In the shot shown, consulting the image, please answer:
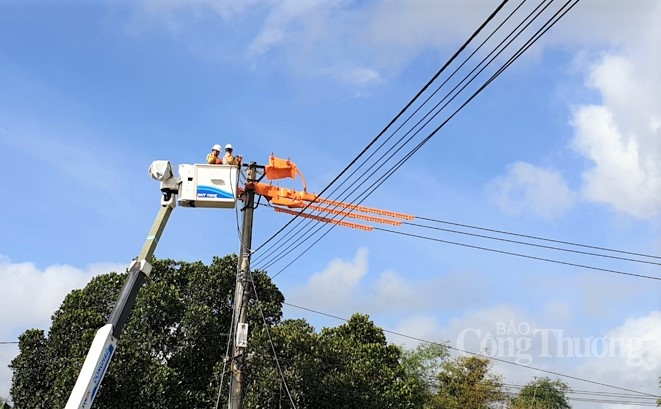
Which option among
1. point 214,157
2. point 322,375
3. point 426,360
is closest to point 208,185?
point 214,157

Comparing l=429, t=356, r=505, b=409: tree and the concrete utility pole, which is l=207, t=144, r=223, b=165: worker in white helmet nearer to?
the concrete utility pole

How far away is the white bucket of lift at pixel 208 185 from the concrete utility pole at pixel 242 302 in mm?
2948

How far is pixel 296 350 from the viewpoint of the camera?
20422 millimetres

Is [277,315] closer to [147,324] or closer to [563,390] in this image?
[147,324]

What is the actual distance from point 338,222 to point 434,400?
91.8ft

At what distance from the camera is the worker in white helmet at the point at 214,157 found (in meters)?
11.2

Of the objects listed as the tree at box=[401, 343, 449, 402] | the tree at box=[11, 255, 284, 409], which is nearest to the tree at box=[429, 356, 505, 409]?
the tree at box=[401, 343, 449, 402]

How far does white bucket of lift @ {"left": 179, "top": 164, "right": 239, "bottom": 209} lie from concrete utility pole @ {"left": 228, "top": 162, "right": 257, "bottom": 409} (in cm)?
295

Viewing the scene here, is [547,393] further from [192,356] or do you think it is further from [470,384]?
[192,356]

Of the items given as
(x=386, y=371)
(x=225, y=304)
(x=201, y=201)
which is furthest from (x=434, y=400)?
(x=201, y=201)

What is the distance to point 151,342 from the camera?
2108 cm

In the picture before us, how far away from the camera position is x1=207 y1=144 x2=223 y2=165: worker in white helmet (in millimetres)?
11191

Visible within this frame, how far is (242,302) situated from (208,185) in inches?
150

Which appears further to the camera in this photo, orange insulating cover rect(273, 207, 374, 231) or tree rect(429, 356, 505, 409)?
tree rect(429, 356, 505, 409)
